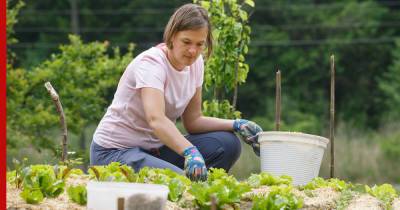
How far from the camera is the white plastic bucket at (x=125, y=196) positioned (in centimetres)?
338

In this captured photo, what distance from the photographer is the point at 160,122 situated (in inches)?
178

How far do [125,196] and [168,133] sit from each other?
1.17 m

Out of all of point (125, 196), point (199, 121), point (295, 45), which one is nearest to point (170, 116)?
point (199, 121)

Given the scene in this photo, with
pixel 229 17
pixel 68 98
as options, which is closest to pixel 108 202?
pixel 229 17

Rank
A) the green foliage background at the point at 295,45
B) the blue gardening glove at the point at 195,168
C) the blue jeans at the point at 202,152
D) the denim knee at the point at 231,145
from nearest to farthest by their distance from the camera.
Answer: the blue gardening glove at the point at 195,168 < the blue jeans at the point at 202,152 < the denim knee at the point at 231,145 < the green foliage background at the point at 295,45

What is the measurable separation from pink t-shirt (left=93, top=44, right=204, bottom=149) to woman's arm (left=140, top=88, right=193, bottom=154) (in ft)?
0.68

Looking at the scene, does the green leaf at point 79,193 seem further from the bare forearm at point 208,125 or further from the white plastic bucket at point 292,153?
the bare forearm at point 208,125

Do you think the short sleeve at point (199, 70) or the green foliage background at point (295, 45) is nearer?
the short sleeve at point (199, 70)

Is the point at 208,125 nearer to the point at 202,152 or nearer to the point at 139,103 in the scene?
the point at 202,152

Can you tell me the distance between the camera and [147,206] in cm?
340

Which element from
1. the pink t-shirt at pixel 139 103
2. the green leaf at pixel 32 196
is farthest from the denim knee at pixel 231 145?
the green leaf at pixel 32 196

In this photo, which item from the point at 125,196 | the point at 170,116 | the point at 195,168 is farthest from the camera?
the point at 170,116

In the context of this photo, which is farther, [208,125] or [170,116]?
[208,125]

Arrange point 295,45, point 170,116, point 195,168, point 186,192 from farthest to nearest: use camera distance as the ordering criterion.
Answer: point 295,45, point 170,116, point 195,168, point 186,192
